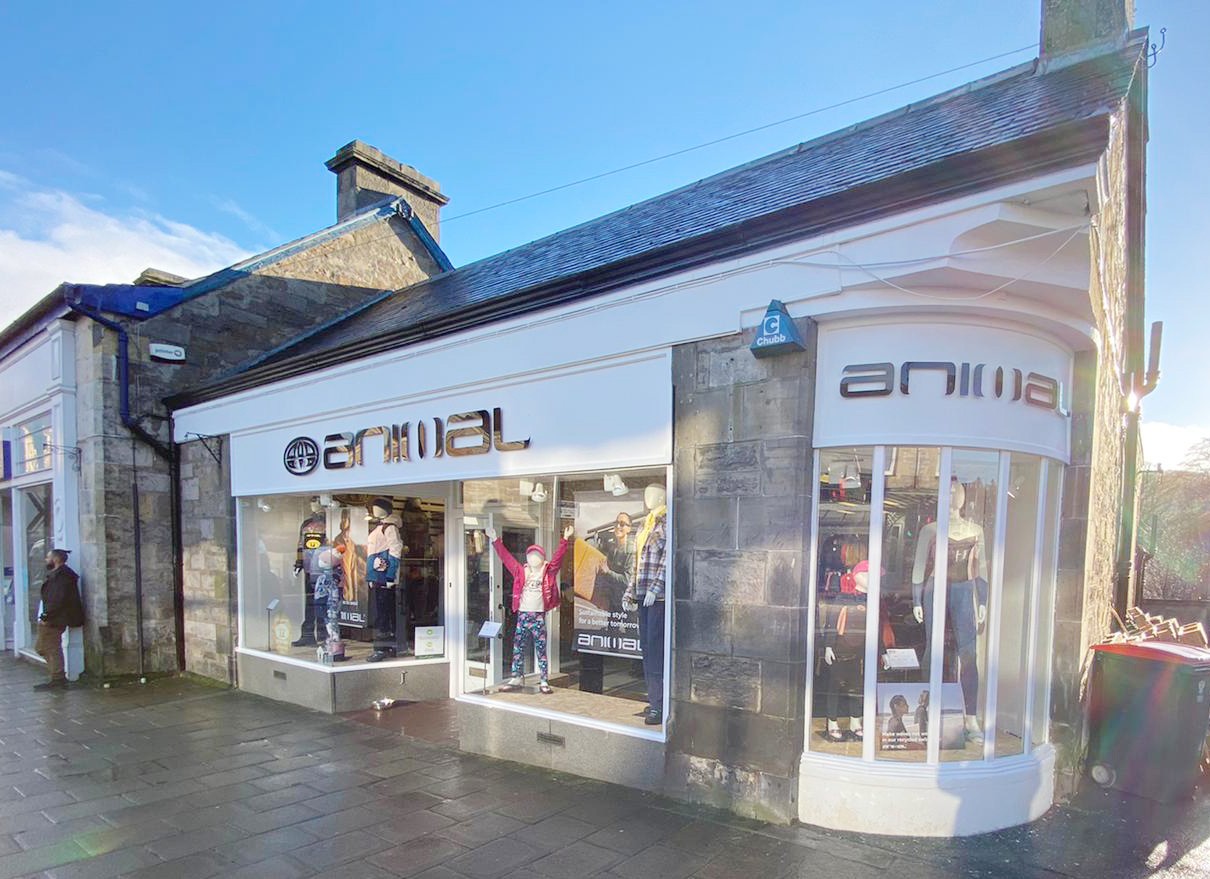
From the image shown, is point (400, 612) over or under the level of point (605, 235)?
under

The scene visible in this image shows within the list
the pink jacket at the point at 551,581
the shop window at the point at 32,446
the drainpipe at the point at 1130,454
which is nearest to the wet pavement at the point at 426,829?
the pink jacket at the point at 551,581

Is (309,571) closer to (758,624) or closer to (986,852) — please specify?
(758,624)

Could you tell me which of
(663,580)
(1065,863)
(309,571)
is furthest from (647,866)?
(309,571)

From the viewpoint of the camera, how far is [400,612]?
25.7 ft

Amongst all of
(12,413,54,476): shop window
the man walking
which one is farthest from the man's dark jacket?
(12,413,54,476): shop window

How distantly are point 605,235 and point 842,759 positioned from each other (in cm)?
577

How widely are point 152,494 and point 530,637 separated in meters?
6.73

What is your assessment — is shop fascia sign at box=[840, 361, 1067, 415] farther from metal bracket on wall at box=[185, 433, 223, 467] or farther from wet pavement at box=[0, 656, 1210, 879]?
metal bracket on wall at box=[185, 433, 223, 467]

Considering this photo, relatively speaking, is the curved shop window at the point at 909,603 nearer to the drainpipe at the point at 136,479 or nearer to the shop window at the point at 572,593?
the shop window at the point at 572,593

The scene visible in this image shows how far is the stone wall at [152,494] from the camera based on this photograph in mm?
8898

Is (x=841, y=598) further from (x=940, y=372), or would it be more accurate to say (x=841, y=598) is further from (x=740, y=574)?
(x=940, y=372)

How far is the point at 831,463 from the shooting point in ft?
14.2

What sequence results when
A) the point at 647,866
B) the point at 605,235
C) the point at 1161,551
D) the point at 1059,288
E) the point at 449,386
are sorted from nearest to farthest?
the point at 647,866 < the point at 1059,288 < the point at 449,386 < the point at 605,235 < the point at 1161,551

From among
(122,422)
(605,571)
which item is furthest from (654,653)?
(122,422)
